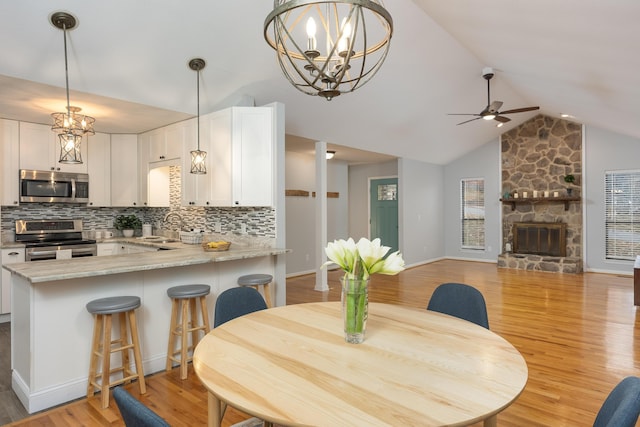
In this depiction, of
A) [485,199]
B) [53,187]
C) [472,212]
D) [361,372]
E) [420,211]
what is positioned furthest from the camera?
[472,212]

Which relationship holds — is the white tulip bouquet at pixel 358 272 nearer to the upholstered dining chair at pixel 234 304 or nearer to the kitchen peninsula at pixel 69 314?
the upholstered dining chair at pixel 234 304

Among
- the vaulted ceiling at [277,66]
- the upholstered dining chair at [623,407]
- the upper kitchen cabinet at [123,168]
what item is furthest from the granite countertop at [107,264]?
the upholstered dining chair at [623,407]

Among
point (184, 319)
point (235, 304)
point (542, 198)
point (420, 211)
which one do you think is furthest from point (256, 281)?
point (542, 198)

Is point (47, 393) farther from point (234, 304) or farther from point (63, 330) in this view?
point (234, 304)

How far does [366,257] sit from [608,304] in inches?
204

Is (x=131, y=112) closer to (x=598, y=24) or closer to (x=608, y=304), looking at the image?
(x=598, y=24)

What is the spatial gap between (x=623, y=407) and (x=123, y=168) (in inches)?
224

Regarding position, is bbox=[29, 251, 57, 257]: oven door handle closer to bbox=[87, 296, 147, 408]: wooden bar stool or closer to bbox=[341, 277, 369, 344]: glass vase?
bbox=[87, 296, 147, 408]: wooden bar stool

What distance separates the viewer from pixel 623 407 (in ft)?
3.14

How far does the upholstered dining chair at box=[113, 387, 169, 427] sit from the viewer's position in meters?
0.94

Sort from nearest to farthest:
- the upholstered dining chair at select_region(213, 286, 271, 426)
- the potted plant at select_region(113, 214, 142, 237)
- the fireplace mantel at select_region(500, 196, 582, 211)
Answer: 1. the upholstered dining chair at select_region(213, 286, 271, 426)
2. the potted plant at select_region(113, 214, 142, 237)
3. the fireplace mantel at select_region(500, 196, 582, 211)

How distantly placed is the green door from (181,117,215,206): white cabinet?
5021mm

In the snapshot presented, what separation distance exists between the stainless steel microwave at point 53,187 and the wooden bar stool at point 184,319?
2827 mm

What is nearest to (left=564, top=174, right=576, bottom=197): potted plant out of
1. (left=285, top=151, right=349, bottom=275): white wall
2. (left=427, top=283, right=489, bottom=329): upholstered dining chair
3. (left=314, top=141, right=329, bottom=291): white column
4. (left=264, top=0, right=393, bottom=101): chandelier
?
(left=285, top=151, right=349, bottom=275): white wall
